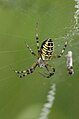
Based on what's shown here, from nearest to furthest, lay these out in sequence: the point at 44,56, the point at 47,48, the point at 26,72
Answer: the point at 47,48 < the point at 44,56 < the point at 26,72

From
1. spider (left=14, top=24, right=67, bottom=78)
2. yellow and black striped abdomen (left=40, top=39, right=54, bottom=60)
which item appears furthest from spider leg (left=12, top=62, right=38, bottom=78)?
yellow and black striped abdomen (left=40, top=39, right=54, bottom=60)

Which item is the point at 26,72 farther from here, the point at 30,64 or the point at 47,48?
the point at 47,48

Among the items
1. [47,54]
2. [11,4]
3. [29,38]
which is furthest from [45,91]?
[11,4]

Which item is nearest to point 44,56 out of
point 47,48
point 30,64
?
point 47,48

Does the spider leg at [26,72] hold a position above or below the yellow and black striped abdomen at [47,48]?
below

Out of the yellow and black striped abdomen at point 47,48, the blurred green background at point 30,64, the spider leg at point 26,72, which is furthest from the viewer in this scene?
the spider leg at point 26,72

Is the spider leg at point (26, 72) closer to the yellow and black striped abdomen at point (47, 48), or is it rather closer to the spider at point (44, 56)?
the spider at point (44, 56)

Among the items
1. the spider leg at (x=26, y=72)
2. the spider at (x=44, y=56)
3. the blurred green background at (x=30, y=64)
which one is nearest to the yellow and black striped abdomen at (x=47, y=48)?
the spider at (x=44, y=56)

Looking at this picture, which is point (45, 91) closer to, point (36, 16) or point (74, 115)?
point (74, 115)

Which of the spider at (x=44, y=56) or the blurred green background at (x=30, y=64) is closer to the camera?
the spider at (x=44, y=56)
